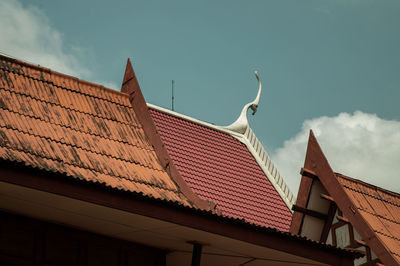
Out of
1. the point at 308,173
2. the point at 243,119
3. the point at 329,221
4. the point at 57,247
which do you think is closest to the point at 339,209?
the point at 329,221

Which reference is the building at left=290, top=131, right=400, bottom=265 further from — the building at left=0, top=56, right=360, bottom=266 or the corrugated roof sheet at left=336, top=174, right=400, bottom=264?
the building at left=0, top=56, right=360, bottom=266

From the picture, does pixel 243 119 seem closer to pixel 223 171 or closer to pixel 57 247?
pixel 223 171

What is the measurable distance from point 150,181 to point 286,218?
Result: 738cm

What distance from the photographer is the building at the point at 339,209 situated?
12.2m

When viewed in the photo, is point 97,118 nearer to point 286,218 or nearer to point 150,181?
point 150,181

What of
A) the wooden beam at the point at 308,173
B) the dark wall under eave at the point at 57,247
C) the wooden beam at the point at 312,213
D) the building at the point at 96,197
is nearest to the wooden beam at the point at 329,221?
the wooden beam at the point at 312,213

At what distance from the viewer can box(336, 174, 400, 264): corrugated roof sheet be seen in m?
12.1

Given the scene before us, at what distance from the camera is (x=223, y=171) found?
16719 mm

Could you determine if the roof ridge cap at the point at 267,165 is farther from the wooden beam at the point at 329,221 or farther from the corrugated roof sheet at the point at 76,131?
the corrugated roof sheet at the point at 76,131

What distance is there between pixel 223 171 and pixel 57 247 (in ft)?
26.7

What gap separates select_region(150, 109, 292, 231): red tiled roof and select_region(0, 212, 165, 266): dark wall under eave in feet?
18.3

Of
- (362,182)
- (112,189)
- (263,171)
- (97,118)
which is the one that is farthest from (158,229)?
(263,171)

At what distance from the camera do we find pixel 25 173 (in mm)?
7430

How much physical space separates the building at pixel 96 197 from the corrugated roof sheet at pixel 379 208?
3003mm
